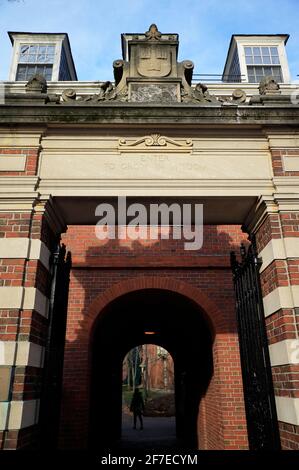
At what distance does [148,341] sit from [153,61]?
12.2 meters

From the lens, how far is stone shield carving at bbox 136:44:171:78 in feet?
15.6

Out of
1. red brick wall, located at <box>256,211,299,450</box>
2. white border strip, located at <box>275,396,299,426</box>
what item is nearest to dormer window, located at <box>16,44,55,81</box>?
red brick wall, located at <box>256,211,299,450</box>

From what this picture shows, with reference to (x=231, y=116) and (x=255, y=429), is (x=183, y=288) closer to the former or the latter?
(x=255, y=429)

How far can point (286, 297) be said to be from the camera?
12.1ft

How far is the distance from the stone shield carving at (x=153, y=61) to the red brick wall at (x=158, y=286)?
4.36 m

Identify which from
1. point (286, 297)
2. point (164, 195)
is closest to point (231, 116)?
point (164, 195)

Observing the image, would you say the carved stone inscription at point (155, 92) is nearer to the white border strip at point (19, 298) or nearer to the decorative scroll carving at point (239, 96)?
the decorative scroll carving at point (239, 96)

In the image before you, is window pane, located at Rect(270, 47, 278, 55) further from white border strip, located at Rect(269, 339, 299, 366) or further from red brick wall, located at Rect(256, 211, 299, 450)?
white border strip, located at Rect(269, 339, 299, 366)

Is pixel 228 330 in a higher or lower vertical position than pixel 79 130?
lower

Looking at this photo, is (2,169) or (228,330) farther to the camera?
(228,330)

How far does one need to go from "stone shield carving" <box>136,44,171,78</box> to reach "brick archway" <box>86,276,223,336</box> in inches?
180

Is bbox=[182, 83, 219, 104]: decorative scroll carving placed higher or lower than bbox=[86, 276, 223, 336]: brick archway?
higher

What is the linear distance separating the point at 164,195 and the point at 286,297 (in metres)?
1.67

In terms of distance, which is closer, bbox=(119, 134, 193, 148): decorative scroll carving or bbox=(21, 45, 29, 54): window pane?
bbox=(119, 134, 193, 148): decorative scroll carving
